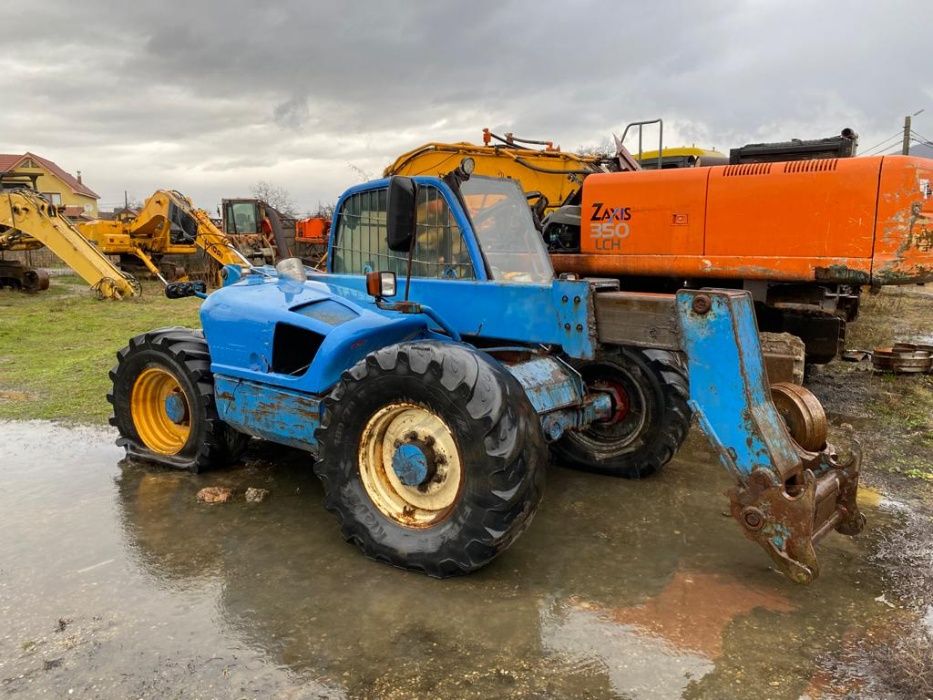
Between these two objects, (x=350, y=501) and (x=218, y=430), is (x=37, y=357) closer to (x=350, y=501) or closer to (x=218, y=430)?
(x=218, y=430)

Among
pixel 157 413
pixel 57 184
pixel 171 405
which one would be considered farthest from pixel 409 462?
pixel 57 184

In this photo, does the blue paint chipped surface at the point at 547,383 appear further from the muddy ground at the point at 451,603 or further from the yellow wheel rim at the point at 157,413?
the yellow wheel rim at the point at 157,413

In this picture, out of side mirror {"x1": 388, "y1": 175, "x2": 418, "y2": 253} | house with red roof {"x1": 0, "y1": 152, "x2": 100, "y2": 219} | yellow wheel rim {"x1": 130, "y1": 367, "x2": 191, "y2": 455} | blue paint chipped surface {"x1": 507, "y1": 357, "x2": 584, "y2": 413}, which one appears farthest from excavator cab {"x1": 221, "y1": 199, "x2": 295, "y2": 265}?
house with red roof {"x1": 0, "y1": 152, "x2": 100, "y2": 219}

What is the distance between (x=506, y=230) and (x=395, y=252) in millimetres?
740

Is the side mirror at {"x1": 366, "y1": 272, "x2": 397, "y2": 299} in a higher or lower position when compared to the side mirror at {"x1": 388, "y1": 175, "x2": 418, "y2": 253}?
lower

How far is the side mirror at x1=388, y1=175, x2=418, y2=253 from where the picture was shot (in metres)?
3.90

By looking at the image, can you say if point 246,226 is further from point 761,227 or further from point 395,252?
point 395,252

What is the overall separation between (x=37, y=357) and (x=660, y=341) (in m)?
8.93

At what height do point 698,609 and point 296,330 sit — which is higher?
point 296,330

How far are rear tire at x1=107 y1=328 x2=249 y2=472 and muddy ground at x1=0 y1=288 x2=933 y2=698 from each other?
0.26 meters

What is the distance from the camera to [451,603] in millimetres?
3336

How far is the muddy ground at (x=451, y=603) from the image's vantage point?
9.22 ft

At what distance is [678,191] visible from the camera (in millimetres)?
6570

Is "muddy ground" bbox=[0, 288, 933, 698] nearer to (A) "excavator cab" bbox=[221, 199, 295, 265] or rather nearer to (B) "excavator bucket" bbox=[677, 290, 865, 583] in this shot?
(B) "excavator bucket" bbox=[677, 290, 865, 583]
